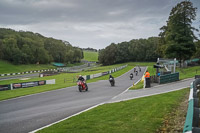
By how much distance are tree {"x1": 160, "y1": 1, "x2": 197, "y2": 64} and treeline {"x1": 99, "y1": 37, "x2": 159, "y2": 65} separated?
198 feet

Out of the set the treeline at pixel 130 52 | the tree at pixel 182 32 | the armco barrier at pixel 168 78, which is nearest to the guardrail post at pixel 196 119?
the armco barrier at pixel 168 78

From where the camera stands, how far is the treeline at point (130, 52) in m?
97.9

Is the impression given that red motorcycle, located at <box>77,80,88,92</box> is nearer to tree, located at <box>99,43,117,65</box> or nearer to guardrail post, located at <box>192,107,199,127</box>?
guardrail post, located at <box>192,107,199,127</box>

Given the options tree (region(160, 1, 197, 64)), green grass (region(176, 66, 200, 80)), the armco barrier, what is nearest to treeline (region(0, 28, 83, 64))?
tree (region(160, 1, 197, 64))

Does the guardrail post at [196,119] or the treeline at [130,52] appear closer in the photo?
the guardrail post at [196,119]

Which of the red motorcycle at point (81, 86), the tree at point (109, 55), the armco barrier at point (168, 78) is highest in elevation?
the tree at point (109, 55)

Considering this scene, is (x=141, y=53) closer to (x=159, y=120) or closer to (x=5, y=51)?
(x=5, y=51)

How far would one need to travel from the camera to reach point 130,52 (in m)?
105

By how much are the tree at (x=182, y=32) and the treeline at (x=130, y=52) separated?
2372 inches

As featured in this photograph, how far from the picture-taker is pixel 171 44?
112 ft

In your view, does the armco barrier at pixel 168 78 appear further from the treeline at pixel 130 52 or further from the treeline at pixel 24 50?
the treeline at pixel 130 52

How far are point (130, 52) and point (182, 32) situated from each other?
6967 cm

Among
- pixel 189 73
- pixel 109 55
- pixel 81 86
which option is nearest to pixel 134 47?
pixel 109 55

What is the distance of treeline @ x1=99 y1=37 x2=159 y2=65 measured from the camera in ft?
321
